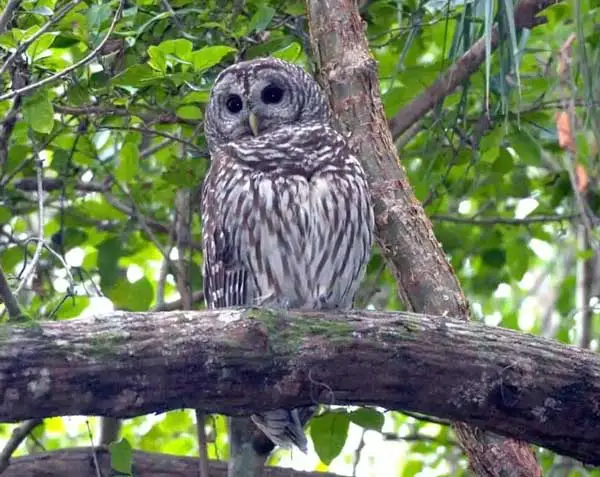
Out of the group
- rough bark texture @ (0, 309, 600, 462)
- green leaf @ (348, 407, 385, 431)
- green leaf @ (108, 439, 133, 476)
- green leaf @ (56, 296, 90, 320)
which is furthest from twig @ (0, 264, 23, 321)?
green leaf @ (348, 407, 385, 431)

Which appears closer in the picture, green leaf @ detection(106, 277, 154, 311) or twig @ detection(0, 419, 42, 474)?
twig @ detection(0, 419, 42, 474)

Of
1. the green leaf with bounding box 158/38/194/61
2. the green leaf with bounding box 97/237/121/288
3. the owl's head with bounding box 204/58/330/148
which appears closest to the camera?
the green leaf with bounding box 158/38/194/61

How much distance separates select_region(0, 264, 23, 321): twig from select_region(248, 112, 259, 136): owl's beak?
5.36ft

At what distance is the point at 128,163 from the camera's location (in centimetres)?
461

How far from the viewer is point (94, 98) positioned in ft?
14.1

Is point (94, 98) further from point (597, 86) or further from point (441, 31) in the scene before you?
point (597, 86)

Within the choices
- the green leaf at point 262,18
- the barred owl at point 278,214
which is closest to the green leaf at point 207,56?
the green leaf at point 262,18

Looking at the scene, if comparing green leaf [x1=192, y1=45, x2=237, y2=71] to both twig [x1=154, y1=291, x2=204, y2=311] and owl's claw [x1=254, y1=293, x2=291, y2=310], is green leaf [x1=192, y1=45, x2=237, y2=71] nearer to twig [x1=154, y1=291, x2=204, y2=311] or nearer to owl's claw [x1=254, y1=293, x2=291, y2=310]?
owl's claw [x1=254, y1=293, x2=291, y2=310]

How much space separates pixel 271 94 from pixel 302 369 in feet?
5.14

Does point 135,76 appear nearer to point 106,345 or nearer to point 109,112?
point 109,112

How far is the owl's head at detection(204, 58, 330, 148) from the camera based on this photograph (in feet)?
14.0

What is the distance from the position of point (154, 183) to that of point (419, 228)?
4.48 feet

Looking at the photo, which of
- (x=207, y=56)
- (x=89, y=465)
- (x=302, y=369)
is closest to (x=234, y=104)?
(x=207, y=56)

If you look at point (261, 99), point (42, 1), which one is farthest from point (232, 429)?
point (42, 1)
